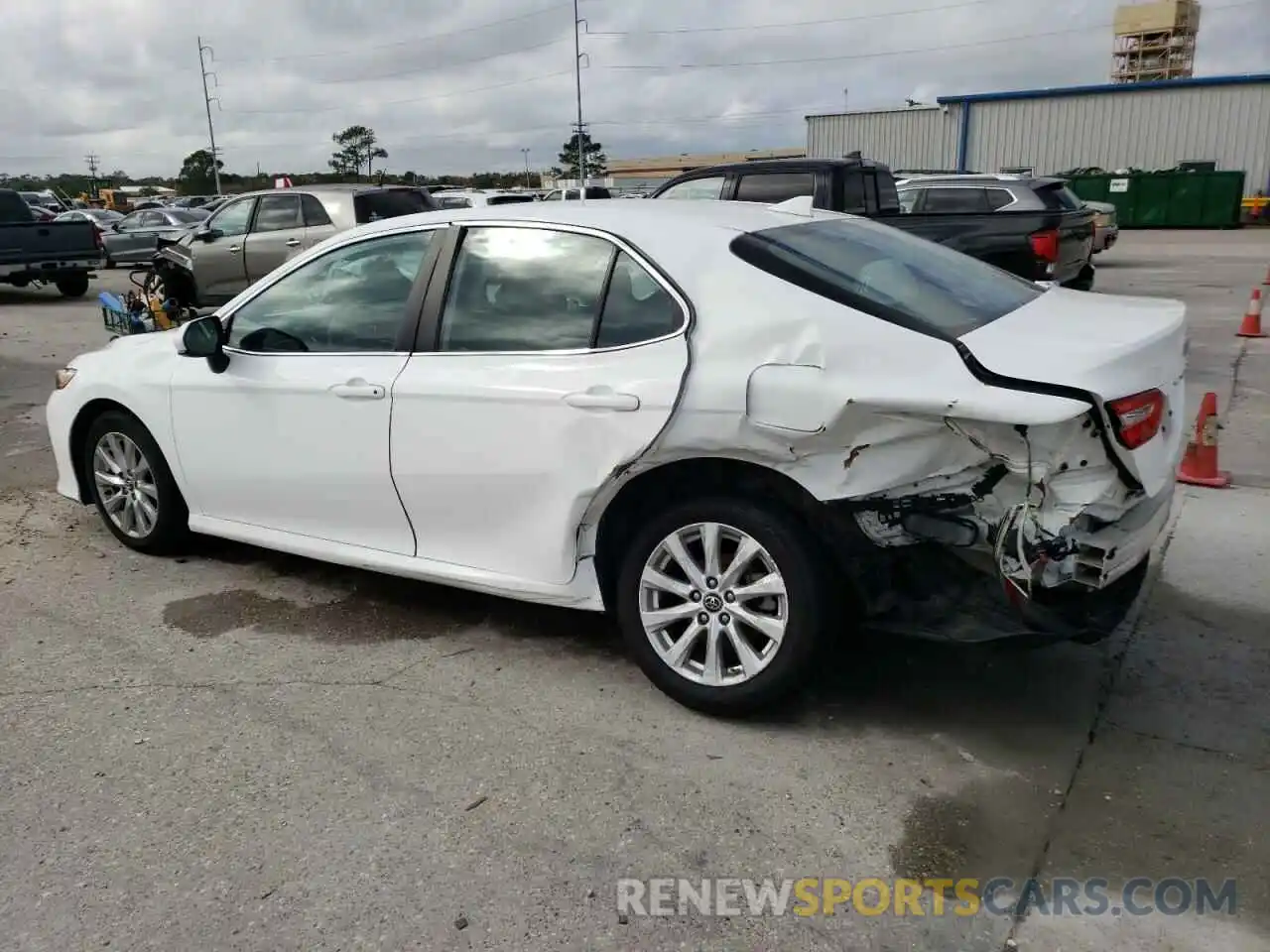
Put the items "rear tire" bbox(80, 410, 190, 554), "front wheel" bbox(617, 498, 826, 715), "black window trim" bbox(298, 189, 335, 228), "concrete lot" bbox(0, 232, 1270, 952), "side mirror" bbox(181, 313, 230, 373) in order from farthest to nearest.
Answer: "black window trim" bbox(298, 189, 335, 228) → "rear tire" bbox(80, 410, 190, 554) → "side mirror" bbox(181, 313, 230, 373) → "front wheel" bbox(617, 498, 826, 715) → "concrete lot" bbox(0, 232, 1270, 952)

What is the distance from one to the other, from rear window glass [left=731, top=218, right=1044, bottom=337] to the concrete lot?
4.34ft

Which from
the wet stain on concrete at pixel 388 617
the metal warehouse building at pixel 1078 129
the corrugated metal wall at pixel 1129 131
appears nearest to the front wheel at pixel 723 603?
the wet stain on concrete at pixel 388 617

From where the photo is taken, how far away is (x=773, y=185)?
9898mm

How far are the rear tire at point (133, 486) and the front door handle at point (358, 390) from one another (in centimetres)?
135

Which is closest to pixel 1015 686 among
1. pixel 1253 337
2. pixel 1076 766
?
pixel 1076 766

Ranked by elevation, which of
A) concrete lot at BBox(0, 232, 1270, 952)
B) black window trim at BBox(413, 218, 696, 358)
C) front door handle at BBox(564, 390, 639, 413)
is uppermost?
black window trim at BBox(413, 218, 696, 358)

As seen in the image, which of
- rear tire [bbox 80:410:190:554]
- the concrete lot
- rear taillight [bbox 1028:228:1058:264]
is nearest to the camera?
the concrete lot

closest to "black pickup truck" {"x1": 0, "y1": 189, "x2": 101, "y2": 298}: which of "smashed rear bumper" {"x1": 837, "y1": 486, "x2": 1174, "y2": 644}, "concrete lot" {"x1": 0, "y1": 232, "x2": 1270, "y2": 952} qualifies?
"concrete lot" {"x1": 0, "y1": 232, "x2": 1270, "y2": 952}

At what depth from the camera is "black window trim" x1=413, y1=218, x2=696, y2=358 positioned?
3.51 meters

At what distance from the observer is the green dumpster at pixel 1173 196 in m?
31.6

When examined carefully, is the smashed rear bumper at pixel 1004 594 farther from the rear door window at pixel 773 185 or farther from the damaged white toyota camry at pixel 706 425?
the rear door window at pixel 773 185

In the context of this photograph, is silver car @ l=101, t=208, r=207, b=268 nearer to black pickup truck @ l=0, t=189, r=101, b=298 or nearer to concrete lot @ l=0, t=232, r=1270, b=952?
black pickup truck @ l=0, t=189, r=101, b=298

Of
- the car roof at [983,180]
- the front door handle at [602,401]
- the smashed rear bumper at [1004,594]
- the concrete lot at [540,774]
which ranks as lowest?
the concrete lot at [540,774]

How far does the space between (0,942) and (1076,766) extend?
2.99 metres
